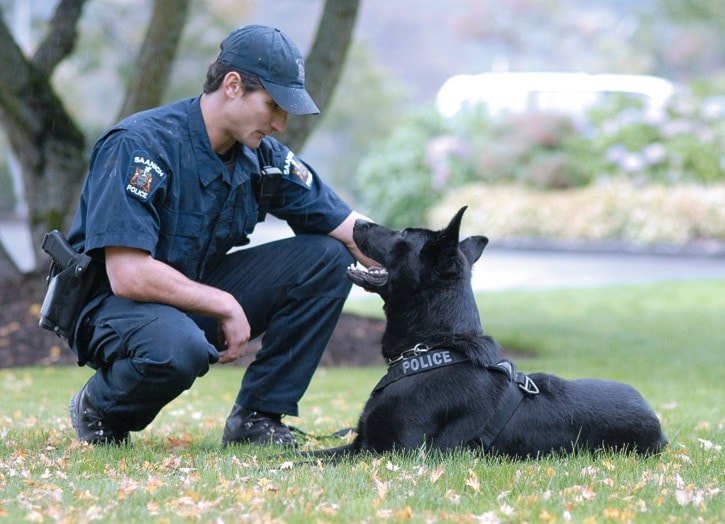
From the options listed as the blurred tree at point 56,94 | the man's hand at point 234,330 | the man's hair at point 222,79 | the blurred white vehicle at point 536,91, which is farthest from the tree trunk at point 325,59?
the blurred white vehicle at point 536,91

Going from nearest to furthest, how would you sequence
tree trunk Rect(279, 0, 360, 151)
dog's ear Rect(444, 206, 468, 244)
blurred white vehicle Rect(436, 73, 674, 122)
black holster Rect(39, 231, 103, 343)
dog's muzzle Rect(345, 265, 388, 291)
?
dog's ear Rect(444, 206, 468, 244)
black holster Rect(39, 231, 103, 343)
dog's muzzle Rect(345, 265, 388, 291)
tree trunk Rect(279, 0, 360, 151)
blurred white vehicle Rect(436, 73, 674, 122)

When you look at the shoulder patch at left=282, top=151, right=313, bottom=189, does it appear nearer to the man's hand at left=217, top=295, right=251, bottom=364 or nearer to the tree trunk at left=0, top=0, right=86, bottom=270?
the man's hand at left=217, top=295, right=251, bottom=364

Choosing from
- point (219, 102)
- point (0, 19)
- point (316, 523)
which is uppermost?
point (0, 19)

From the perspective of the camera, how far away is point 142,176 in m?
3.83

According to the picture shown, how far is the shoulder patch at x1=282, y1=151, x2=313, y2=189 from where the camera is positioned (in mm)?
4445

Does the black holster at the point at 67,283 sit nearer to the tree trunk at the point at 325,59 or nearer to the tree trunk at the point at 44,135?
the tree trunk at the point at 325,59

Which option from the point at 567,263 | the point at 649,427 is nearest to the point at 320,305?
the point at 649,427

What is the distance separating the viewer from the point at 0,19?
309 inches

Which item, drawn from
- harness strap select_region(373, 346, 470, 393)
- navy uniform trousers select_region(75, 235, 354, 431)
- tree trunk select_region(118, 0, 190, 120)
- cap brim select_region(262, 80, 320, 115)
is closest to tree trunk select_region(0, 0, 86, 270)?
tree trunk select_region(118, 0, 190, 120)

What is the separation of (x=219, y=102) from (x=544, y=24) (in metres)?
31.9

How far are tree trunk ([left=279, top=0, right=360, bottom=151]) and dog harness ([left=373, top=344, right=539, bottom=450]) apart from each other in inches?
A: 173

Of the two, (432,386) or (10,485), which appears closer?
(10,485)

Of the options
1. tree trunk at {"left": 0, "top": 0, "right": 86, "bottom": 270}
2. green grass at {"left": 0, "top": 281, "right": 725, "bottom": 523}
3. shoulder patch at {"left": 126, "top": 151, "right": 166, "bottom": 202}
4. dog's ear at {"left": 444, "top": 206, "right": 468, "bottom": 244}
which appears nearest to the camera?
green grass at {"left": 0, "top": 281, "right": 725, "bottom": 523}

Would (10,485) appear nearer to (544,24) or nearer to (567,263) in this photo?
(567,263)
